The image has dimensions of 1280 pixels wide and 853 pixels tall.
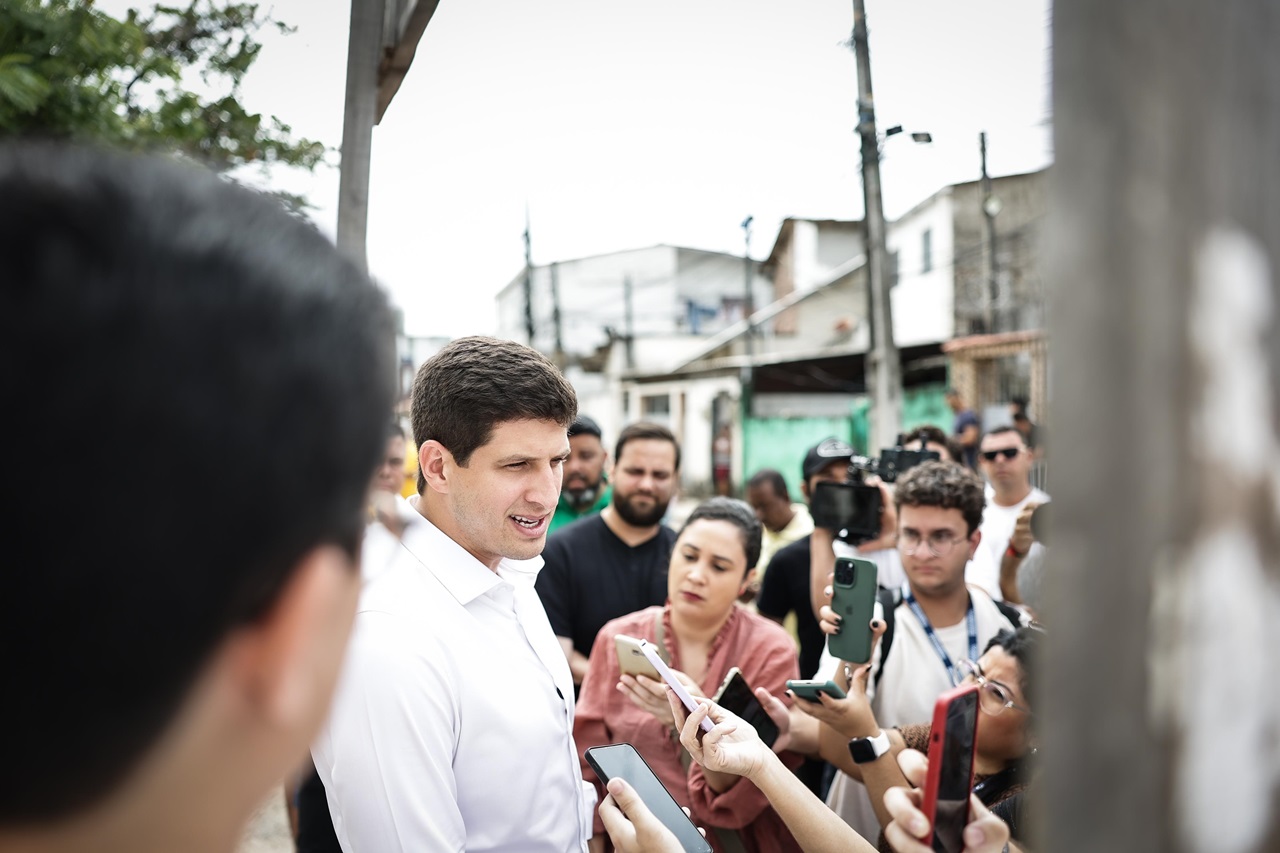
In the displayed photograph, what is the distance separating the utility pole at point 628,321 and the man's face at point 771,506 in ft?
76.5

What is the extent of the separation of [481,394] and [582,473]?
299 cm

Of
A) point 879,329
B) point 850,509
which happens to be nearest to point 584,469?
point 850,509

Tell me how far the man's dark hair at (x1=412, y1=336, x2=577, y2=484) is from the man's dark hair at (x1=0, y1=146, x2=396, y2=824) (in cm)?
146

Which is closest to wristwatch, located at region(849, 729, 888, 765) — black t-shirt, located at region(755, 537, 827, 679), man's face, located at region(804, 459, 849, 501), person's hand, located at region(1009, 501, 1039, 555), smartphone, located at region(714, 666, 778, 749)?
smartphone, located at region(714, 666, 778, 749)

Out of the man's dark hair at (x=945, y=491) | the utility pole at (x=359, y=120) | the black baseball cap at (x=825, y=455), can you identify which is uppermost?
the utility pole at (x=359, y=120)

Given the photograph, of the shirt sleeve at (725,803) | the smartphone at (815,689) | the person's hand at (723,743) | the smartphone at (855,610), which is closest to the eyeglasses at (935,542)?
the smartphone at (855,610)

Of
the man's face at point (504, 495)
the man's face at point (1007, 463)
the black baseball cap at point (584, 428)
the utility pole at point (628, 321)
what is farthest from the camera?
the utility pole at point (628, 321)

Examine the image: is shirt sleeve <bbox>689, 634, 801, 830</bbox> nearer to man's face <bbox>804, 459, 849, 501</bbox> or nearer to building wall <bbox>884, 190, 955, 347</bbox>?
man's face <bbox>804, 459, 849, 501</bbox>

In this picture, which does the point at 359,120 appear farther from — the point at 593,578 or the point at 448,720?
the point at 448,720

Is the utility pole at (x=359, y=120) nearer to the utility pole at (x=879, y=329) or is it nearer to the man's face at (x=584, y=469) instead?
the man's face at (x=584, y=469)

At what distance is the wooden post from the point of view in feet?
1.77

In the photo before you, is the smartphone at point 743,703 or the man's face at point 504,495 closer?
the man's face at point 504,495

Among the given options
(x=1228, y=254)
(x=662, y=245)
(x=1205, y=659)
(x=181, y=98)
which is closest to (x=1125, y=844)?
(x=1205, y=659)

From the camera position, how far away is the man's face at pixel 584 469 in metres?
4.92
